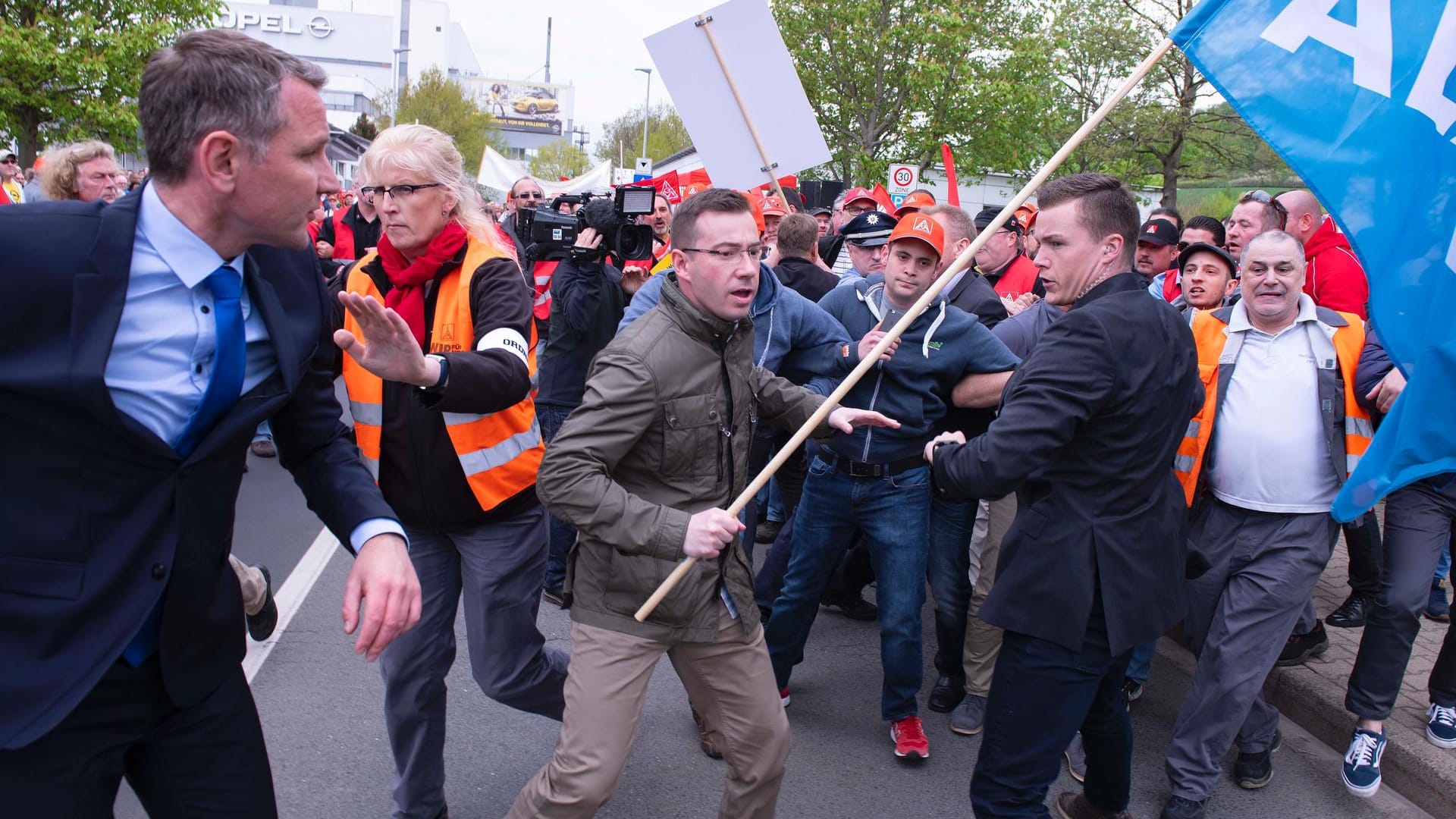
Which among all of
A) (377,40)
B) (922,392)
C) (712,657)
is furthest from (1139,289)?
(377,40)

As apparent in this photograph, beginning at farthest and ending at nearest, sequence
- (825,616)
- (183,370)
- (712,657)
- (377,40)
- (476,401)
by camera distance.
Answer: (377,40), (825,616), (712,657), (476,401), (183,370)

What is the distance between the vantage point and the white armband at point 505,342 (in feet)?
9.89

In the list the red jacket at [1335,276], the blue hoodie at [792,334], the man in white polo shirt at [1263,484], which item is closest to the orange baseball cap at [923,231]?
the blue hoodie at [792,334]

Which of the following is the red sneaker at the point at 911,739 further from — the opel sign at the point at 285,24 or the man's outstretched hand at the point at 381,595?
the opel sign at the point at 285,24

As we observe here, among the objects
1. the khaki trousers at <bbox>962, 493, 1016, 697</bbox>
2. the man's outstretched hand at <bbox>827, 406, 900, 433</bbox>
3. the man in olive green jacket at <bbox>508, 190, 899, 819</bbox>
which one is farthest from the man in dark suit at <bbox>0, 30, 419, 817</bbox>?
the khaki trousers at <bbox>962, 493, 1016, 697</bbox>

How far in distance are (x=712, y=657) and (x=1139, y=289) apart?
5.14ft

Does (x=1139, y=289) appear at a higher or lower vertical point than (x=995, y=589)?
higher

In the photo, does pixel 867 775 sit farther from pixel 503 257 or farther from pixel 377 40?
pixel 377 40

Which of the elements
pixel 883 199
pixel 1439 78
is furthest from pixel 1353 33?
pixel 883 199

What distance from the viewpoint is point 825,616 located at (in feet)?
19.1

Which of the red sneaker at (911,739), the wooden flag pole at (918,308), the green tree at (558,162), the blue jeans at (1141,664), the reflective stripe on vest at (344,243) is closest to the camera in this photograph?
the wooden flag pole at (918,308)

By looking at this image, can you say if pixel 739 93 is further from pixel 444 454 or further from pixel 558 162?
pixel 558 162

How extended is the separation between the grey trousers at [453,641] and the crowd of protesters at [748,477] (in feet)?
0.03

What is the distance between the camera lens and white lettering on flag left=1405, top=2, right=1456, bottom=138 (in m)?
2.85
